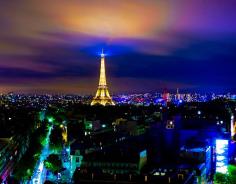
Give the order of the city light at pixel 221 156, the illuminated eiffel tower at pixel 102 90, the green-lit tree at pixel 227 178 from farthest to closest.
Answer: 1. the illuminated eiffel tower at pixel 102 90
2. the city light at pixel 221 156
3. the green-lit tree at pixel 227 178

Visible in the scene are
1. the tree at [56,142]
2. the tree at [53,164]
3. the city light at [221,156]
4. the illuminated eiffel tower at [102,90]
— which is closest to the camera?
the city light at [221,156]

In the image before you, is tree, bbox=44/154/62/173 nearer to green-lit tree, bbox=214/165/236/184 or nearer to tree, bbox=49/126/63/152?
tree, bbox=49/126/63/152

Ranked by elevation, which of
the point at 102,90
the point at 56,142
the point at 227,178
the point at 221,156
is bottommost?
the point at 227,178

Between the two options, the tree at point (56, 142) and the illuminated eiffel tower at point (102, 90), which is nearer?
the tree at point (56, 142)

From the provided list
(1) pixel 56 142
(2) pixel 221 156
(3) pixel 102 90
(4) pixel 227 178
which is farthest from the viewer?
(3) pixel 102 90

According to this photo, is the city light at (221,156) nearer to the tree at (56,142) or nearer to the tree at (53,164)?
the tree at (53,164)

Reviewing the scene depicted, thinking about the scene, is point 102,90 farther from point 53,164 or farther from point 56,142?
point 53,164

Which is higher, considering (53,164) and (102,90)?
(102,90)

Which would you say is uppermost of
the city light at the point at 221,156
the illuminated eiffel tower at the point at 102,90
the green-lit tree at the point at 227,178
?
the illuminated eiffel tower at the point at 102,90

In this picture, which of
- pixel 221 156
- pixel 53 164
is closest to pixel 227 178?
pixel 221 156

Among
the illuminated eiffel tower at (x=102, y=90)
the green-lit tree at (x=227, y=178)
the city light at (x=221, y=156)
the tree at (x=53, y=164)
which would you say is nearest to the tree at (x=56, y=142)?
the tree at (x=53, y=164)

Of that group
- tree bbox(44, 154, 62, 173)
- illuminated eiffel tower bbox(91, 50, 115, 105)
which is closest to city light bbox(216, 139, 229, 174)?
tree bbox(44, 154, 62, 173)
